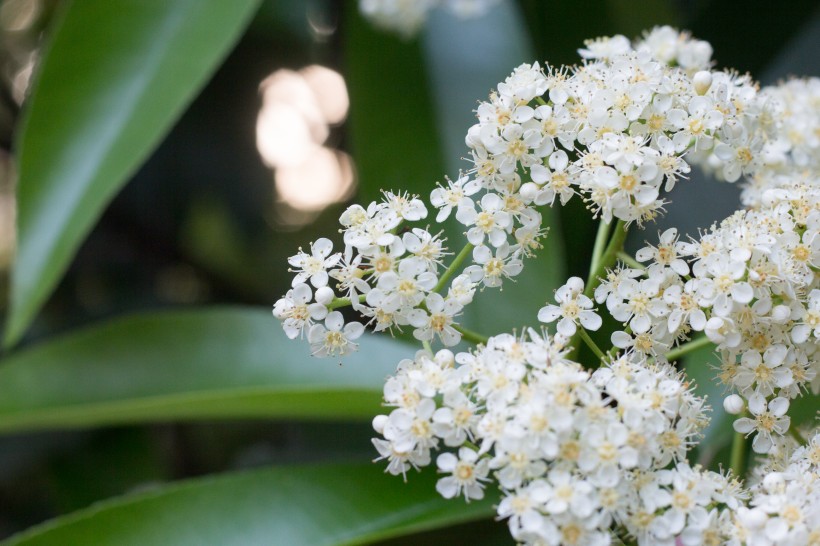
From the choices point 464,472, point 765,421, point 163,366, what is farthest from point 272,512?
point 765,421

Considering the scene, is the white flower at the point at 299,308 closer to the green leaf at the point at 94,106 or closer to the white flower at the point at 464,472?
the white flower at the point at 464,472

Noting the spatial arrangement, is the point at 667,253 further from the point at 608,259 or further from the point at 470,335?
the point at 470,335

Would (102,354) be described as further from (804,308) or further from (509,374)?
(804,308)

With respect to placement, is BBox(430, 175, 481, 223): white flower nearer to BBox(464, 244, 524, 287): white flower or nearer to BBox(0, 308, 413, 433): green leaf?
BBox(464, 244, 524, 287): white flower

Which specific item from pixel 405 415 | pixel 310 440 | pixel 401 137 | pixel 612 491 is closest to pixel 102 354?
pixel 310 440

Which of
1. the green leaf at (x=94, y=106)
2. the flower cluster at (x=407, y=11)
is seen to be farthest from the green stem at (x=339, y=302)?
the flower cluster at (x=407, y=11)
